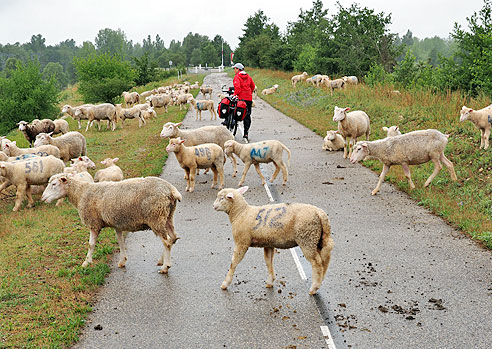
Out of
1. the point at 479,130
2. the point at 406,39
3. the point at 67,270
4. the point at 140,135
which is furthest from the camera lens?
the point at 406,39

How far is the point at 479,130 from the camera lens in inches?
574

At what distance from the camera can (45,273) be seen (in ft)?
25.5

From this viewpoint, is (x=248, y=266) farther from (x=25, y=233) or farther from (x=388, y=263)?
(x=25, y=233)

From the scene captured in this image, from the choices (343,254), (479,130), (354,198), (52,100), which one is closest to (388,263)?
(343,254)

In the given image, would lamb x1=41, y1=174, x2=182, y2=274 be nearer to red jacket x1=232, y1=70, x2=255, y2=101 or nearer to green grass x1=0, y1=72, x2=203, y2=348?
green grass x1=0, y1=72, x2=203, y2=348

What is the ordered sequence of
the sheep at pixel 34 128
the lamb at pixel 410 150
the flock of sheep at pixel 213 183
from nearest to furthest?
the flock of sheep at pixel 213 183
the lamb at pixel 410 150
the sheep at pixel 34 128

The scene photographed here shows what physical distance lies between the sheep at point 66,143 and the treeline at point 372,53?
15.7m

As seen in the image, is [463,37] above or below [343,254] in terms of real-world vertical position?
above

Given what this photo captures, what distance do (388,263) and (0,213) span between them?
9.48 meters

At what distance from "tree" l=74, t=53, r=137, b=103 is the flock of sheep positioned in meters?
11.7

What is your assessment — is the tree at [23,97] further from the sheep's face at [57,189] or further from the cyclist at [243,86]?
the sheep's face at [57,189]

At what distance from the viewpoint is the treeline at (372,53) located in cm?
1997

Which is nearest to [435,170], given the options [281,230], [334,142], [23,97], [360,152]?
[360,152]

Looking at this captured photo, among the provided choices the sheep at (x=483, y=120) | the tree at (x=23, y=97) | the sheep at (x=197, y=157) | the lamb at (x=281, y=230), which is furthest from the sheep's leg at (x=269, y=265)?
the tree at (x=23, y=97)
